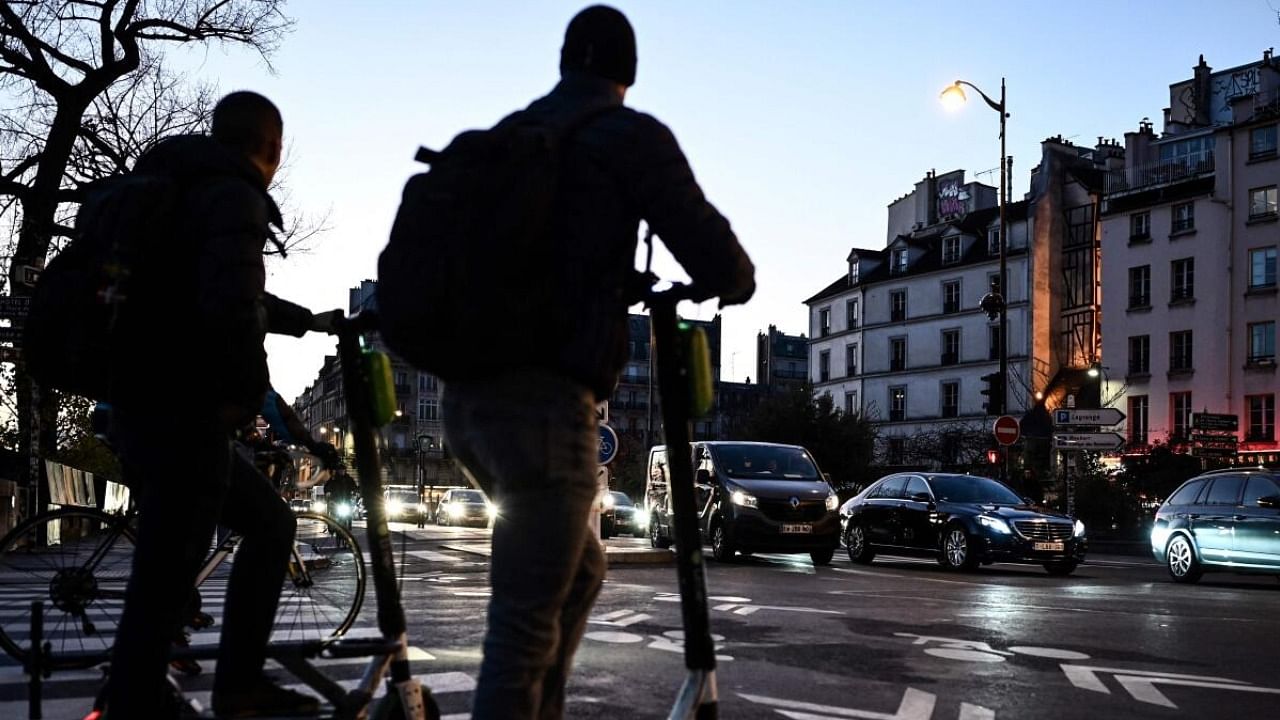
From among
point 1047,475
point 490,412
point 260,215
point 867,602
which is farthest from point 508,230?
point 1047,475

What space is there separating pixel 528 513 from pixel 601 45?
1044mm

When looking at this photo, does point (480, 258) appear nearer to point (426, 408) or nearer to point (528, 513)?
point (528, 513)

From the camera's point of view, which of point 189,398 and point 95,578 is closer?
point 189,398

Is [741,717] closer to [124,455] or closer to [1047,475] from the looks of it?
[124,455]

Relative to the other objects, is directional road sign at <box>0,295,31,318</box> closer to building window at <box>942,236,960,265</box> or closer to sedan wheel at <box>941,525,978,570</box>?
sedan wheel at <box>941,525,978,570</box>

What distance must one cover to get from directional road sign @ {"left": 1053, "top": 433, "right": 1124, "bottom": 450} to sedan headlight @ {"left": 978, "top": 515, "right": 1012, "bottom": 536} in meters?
8.66

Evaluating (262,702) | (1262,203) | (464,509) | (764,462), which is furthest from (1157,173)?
(262,702)

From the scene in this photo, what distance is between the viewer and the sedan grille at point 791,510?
63.9ft

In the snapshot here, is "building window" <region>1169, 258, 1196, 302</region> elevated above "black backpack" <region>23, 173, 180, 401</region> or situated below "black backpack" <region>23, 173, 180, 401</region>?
above

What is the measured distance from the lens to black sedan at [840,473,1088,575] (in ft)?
62.4

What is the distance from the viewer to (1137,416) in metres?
58.3

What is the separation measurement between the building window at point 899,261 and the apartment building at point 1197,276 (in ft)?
50.1

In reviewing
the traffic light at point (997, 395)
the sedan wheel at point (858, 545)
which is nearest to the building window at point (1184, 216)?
the traffic light at point (997, 395)

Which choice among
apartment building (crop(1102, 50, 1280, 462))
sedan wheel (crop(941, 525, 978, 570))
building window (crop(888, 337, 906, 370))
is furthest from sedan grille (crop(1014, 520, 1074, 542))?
building window (crop(888, 337, 906, 370))
